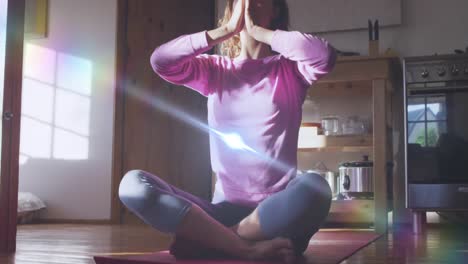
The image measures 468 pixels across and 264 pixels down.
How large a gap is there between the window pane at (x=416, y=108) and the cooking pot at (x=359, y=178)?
299mm

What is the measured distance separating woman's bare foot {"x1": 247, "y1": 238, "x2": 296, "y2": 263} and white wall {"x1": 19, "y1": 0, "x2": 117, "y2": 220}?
2.30 meters

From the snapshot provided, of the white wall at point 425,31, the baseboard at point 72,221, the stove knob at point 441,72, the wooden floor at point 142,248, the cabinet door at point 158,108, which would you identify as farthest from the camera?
the cabinet door at point 158,108

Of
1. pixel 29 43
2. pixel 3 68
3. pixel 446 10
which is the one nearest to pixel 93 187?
pixel 29 43

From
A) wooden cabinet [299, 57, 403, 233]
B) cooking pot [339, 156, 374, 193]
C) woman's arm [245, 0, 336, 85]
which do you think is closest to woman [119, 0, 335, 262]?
woman's arm [245, 0, 336, 85]

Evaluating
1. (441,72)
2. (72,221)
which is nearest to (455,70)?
(441,72)

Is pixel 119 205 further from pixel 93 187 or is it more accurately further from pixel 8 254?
pixel 8 254

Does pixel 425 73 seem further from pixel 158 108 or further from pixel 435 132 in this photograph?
pixel 158 108

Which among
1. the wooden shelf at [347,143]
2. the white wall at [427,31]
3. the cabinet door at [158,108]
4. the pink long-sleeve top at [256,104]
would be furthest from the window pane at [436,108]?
the pink long-sleeve top at [256,104]

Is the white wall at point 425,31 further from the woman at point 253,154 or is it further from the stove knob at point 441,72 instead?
the woman at point 253,154

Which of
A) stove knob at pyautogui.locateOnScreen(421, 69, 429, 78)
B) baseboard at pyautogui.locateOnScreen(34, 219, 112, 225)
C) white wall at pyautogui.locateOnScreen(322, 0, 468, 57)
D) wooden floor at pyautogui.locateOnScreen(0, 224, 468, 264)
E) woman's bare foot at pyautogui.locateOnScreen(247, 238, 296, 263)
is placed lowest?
baseboard at pyautogui.locateOnScreen(34, 219, 112, 225)

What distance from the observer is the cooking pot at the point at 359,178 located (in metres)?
2.77

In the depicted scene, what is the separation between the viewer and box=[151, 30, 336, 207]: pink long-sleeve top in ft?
3.70

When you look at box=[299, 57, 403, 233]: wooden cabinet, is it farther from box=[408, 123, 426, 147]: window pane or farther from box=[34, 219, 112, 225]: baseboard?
box=[34, 219, 112, 225]: baseboard

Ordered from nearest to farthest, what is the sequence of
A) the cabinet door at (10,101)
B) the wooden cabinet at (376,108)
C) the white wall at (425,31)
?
the cabinet door at (10,101) < the wooden cabinet at (376,108) < the white wall at (425,31)
